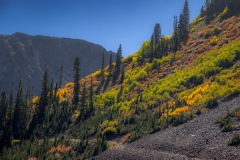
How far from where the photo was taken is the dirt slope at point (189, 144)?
26.3 m

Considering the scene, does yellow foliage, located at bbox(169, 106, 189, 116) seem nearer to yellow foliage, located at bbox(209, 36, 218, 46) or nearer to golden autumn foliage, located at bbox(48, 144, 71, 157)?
golden autumn foliage, located at bbox(48, 144, 71, 157)

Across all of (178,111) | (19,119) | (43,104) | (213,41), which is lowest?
(19,119)

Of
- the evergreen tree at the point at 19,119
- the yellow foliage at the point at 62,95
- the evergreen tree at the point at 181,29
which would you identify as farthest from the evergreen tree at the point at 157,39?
the evergreen tree at the point at 19,119

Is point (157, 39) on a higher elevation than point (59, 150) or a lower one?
higher

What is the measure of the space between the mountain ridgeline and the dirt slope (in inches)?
3.8

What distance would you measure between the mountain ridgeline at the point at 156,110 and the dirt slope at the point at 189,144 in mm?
96

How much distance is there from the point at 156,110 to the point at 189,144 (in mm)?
19394

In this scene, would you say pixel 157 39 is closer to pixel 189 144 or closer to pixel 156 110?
pixel 156 110

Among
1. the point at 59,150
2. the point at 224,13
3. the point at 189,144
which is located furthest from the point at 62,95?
the point at 189,144

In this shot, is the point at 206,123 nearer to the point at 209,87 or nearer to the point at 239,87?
the point at 239,87

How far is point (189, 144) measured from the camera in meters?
29.7

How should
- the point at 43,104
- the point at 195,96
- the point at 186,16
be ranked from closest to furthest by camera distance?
1. the point at 195,96
2. the point at 43,104
3. the point at 186,16

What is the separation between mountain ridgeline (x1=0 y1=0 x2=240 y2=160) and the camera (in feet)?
106

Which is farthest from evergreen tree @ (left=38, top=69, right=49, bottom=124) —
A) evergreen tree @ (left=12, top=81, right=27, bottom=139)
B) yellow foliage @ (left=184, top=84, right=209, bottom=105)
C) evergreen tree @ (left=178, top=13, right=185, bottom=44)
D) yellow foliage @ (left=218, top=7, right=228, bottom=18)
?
yellow foliage @ (left=218, top=7, right=228, bottom=18)
